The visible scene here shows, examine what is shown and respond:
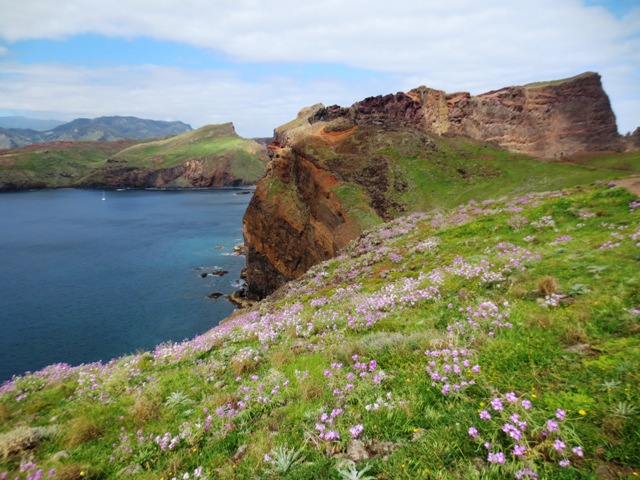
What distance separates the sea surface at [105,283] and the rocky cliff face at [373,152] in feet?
45.5

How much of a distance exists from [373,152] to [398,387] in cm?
5024

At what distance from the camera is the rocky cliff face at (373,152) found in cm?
4470

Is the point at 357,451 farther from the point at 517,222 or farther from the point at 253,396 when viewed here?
the point at 517,222

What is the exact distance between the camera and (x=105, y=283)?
61.9 m

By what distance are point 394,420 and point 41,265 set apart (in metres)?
90.7

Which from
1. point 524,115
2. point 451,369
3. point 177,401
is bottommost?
point 177,401

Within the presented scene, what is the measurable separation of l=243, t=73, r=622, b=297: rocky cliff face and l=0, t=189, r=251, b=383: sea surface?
Answer: 1385 centimetres

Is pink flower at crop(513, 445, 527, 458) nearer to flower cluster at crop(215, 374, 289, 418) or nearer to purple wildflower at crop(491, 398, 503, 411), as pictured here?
purple wildflower at crop(491, 398, 503, 411)

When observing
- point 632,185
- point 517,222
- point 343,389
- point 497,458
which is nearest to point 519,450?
point 497,458

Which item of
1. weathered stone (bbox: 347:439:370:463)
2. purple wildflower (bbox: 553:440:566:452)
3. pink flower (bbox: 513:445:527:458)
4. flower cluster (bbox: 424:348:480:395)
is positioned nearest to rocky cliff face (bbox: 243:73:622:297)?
flower cluster (bbox: 424:348:480:395)

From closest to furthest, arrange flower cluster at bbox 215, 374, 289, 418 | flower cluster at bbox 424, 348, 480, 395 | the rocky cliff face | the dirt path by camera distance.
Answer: flower cluster at bbox 424, 348, 480, 395, flower cluster at bbox 215, 374, 289, 418, the dirt path, the rocky cliff face

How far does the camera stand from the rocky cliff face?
44703mm

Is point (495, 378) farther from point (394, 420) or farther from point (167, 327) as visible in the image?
point (167, 327)

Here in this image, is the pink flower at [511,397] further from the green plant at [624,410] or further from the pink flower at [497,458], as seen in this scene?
the green plant at [624,410]
